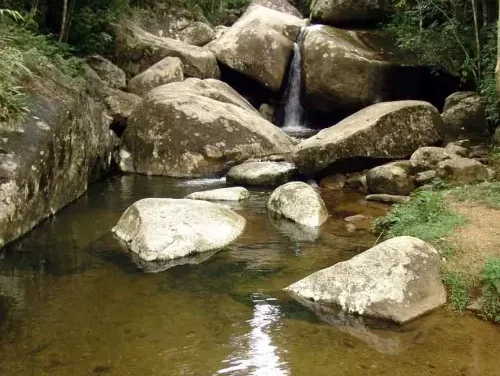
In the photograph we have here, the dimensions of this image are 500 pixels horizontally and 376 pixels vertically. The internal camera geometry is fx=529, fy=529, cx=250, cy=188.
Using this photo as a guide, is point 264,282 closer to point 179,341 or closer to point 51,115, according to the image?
point 179,341

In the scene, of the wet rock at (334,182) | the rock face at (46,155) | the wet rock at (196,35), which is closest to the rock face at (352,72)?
the wet rock at (334,182)

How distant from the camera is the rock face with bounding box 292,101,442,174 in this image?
10.9 metres

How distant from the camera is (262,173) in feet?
36.8

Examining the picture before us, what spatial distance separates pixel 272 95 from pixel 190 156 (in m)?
6.94

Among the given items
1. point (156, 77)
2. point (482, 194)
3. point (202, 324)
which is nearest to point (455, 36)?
point (482, 194)

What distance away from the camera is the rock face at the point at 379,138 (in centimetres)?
1095

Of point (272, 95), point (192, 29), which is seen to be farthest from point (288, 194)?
point (192, 29)

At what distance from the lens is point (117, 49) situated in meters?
17.2

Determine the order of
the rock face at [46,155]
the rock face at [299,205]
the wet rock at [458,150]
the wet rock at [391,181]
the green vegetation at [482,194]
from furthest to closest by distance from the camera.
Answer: the wet rock at [458,150] < the wet rock at [391,181] < the rock face at [299,205] < the rock face at [46,155] < the green vegetation at [482,194]

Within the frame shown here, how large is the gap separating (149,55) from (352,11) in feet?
22.8

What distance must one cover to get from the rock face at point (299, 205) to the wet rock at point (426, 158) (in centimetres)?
247

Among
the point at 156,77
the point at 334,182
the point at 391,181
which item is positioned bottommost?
the point at 334,182

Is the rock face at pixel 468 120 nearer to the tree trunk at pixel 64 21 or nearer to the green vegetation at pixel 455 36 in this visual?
the green vegetation at pixel 455 36

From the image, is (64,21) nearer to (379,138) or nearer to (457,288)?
(379,138)
